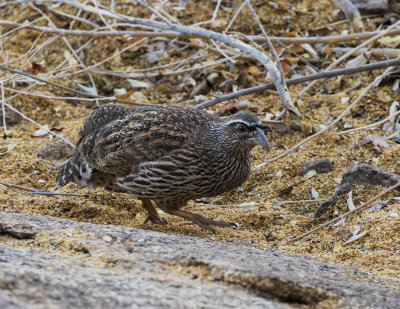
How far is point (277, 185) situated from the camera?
6.29 metres

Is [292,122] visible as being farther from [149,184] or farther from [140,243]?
[140,243]

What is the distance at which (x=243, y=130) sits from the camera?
5.35 m

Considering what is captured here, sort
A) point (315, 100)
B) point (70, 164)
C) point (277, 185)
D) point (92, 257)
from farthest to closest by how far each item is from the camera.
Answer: point (315, 100) → point (277, 185) → point (70, 164) → point (92, 257)

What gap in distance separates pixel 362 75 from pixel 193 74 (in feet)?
7.38

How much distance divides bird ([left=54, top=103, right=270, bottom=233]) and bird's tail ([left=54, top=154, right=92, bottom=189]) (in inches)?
6.8

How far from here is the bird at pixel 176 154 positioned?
520 cm

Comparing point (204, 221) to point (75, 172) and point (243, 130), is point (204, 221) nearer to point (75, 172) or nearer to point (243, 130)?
point (243, 130)

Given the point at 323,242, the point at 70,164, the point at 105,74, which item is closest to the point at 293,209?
the point at 323,242

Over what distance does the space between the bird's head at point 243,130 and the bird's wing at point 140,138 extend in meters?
0.26

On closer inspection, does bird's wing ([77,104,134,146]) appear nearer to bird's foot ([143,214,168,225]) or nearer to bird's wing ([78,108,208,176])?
bird's wing ([78,108,208,176])

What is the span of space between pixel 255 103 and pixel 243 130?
2439mm

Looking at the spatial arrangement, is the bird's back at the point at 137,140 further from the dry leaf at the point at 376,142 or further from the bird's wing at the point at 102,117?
the dry leaf at the point at 376,142

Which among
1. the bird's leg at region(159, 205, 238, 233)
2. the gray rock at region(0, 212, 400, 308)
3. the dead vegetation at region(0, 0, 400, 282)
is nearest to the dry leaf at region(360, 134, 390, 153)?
the dead vegetation at region(0, 0, 400, 282)

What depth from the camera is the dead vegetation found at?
5477mm
